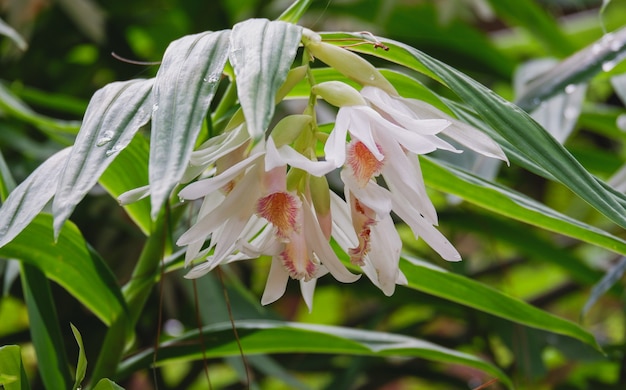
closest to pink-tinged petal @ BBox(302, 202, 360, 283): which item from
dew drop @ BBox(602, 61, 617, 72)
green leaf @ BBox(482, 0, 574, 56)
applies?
dew drop @ BBox(602, 61, 617, 72)

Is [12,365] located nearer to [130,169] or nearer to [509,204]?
[130,169]

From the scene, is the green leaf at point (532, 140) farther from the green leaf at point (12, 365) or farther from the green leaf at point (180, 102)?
the green leaf at point (12, 365)

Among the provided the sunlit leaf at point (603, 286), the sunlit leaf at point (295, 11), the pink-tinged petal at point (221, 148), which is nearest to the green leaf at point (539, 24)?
the sunlit leaf at point (603, 286)

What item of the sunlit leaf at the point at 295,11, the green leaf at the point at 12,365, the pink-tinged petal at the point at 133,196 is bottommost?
the green leaf at the point at 12,365

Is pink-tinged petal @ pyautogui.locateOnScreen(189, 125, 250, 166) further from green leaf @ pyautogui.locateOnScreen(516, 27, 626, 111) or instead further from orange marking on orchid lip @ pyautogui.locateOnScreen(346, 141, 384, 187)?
green leaf @ pyautogui.locateOnScreen(516, 27, 626, 111)

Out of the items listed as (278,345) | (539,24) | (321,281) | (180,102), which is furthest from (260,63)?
(539,24)

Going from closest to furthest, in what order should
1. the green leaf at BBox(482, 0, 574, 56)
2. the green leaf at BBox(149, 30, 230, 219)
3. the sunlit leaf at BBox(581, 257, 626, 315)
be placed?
the green leaf at BBox(149, 30, 230, 219), the sunlit leaf at BBox(581, 257, 626, 315), the green leaf at BBox(482, 0, 574, 56)

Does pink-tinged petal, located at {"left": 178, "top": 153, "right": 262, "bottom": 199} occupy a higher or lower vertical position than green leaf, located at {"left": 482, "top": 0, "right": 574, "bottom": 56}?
higher
